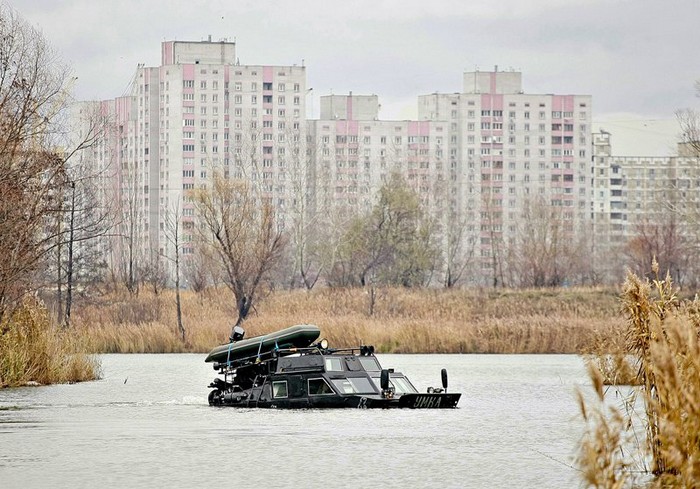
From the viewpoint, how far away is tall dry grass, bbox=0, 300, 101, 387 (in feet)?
123

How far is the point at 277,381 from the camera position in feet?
110

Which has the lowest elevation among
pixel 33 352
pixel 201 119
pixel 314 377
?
pixel 314 377

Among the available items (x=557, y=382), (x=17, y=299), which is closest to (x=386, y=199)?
(x=557, y=382)

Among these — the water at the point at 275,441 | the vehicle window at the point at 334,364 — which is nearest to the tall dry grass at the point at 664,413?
the water at the point at 275,441

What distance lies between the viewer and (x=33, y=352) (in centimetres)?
3847

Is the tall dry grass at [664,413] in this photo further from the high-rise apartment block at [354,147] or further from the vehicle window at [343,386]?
the high-rise apartment block at [354,147]

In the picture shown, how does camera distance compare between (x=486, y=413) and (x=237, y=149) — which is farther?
(x=237, y=149)

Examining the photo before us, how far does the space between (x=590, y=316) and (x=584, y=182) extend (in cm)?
10598

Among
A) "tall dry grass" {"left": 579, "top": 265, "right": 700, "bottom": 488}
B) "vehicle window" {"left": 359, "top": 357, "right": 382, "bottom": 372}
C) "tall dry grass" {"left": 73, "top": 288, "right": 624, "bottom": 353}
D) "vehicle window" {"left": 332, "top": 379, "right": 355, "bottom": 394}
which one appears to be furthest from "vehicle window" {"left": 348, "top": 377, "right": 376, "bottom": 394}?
"tall dry grass" {"left": 579, "top": 265, "right": 700, "bottom": 488}

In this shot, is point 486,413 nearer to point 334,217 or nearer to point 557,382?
point 557,382

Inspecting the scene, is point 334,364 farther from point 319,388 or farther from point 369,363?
point 369,363

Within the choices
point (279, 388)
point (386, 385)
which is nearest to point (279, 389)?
point (279, 388)

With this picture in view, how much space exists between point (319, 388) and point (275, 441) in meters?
5.19

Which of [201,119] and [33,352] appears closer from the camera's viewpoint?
[33,352]
